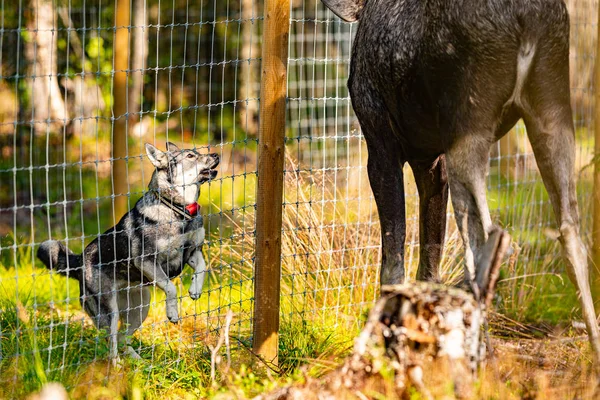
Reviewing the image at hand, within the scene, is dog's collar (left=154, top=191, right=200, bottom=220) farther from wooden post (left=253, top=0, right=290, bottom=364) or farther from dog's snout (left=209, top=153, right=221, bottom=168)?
wooden post (left=253, top=0, right=290, bottom=364)

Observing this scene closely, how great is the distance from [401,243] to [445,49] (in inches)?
44.3

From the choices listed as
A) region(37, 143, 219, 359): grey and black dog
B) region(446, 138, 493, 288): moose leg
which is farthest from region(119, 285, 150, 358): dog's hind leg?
region(446, 138, 493, 288): moose leg

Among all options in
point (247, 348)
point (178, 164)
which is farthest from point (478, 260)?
point (178, 164)

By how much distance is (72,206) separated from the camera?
1063 centimetres

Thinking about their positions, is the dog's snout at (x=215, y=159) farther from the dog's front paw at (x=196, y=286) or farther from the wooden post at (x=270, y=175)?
the dog's front paw at (x=196, y=286)

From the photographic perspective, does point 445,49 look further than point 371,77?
No

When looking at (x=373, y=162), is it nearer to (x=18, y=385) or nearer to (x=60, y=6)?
(x=18, y=385)

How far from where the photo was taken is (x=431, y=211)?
4820 mm

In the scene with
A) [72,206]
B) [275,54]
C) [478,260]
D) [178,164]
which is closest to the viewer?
[478,260]

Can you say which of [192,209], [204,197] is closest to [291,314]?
[192,209]

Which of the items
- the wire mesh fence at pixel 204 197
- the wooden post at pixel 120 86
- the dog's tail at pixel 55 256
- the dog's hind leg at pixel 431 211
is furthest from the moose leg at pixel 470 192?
the wooden post at pixel 120 86

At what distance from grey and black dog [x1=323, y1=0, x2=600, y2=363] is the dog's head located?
4.09 ft

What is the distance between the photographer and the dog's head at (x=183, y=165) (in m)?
5.30

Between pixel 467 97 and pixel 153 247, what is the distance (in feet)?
7.28
